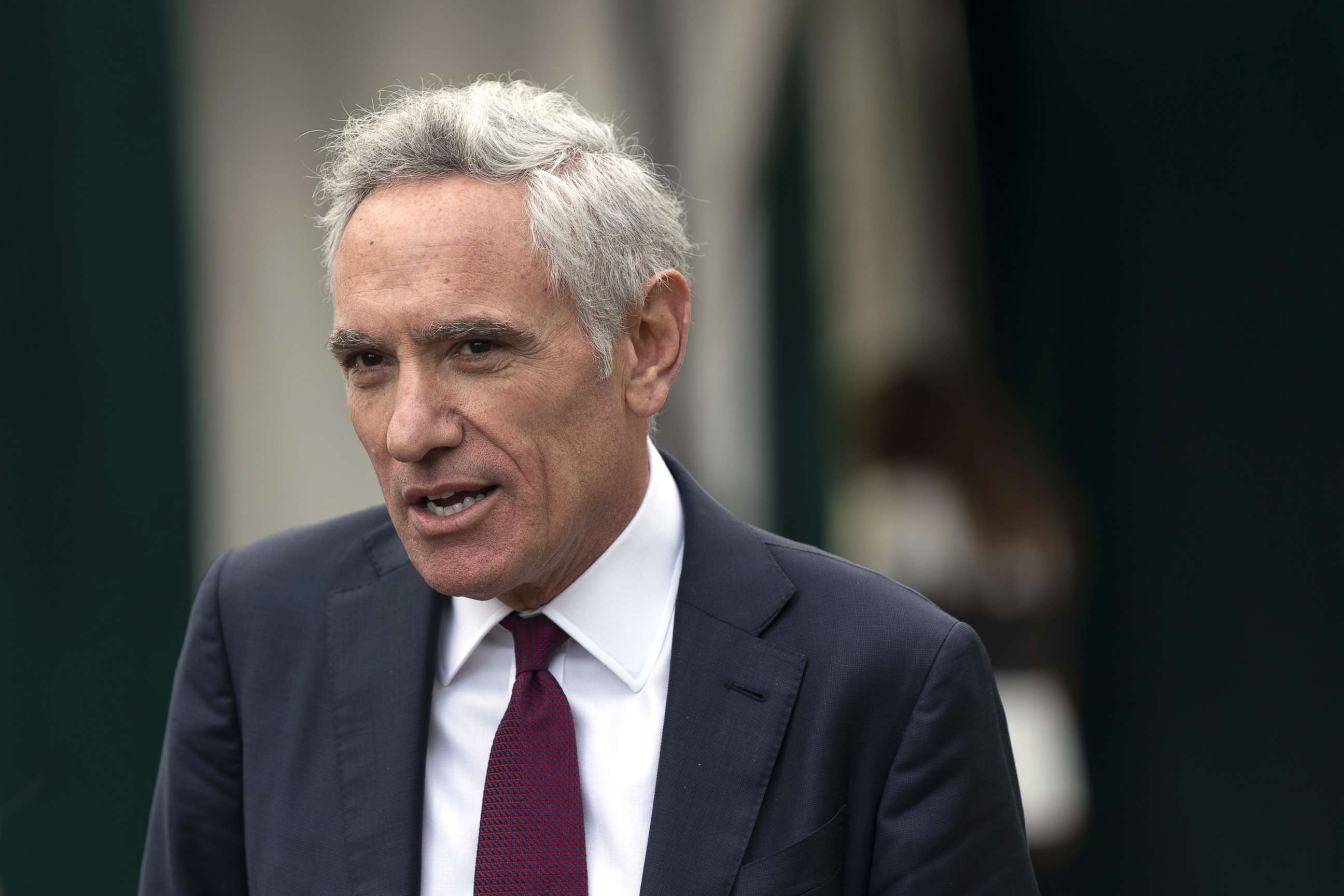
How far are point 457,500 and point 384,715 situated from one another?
37 centimetres

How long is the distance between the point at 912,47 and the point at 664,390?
6.70ft

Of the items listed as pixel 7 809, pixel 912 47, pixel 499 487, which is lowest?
pixel 7 809

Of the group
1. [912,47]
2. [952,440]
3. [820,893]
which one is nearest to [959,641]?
[820,893]

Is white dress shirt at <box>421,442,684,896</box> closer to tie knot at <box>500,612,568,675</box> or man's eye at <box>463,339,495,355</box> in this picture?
tie knot at <box>500,612,568,675</box>

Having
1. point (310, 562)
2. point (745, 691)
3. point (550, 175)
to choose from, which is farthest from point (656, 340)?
point (310, 562)

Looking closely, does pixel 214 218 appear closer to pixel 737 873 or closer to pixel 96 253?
pixel 96 253

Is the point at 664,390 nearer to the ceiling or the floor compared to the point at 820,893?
nearer to the ceiling

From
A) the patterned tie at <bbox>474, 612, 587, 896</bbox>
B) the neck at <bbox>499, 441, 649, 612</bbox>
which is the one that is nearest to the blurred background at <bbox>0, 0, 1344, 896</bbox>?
the neck at <bbox>499, 441, 649, 612</bbox>

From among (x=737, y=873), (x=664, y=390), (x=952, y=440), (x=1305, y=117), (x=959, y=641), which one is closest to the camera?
(x=737, y=873)

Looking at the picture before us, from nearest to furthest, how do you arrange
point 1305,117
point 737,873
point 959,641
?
point 737,873 → point 959,641 → point 1305,117

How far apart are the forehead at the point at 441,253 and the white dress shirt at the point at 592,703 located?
0.50 meters

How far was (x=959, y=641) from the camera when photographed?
203 centimetres

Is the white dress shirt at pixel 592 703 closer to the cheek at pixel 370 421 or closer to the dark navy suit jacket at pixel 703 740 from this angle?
the dark navy suit jacket at pixel 703 740

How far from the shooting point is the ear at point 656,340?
84.4 inches
